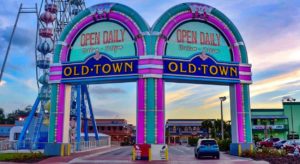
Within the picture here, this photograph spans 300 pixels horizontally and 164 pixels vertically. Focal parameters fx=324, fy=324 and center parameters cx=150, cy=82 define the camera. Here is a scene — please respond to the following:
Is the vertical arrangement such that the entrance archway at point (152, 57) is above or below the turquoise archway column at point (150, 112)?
above

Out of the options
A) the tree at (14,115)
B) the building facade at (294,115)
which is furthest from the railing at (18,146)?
the tree at (14,115)

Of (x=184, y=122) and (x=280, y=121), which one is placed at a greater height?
(x=280, y=121)

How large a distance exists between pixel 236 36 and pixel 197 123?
8202 cm

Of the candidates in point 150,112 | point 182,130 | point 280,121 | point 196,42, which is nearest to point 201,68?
point 196,42

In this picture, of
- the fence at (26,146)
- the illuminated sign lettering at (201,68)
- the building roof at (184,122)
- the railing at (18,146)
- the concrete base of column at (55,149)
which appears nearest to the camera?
the illuminated sign lettering at (201,68)

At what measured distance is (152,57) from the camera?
26562 mm

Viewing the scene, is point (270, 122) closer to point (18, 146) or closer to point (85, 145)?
point (85, 145)

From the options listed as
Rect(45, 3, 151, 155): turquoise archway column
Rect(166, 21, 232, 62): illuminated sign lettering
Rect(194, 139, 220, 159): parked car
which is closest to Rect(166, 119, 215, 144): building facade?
Rect(166, 21, 232, 62): illuminated sign lettering

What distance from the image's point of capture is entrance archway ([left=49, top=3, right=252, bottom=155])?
2675 cm

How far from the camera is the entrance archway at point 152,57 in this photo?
26750 mm

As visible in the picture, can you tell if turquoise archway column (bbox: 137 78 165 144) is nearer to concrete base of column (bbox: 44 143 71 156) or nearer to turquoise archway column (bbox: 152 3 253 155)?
turquoise archway column (bbox: 152 3 253 155)

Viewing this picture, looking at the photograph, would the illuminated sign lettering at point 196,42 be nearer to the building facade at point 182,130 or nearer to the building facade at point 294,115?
the building facade at point 294,115

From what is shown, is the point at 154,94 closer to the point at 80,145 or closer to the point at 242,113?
the point at 242,113

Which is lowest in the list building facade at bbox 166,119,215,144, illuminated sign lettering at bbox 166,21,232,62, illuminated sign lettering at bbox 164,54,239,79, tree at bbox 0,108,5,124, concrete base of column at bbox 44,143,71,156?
building facade at bbox 166,119,215,144
